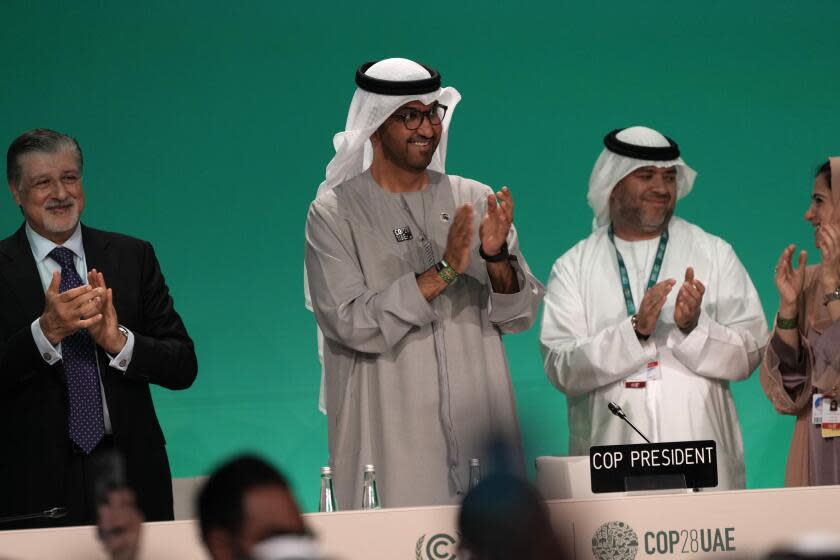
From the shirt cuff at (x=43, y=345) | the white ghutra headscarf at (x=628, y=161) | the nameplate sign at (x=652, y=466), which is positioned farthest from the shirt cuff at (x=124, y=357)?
the white ghutra headscarf at (x=628, y=161)

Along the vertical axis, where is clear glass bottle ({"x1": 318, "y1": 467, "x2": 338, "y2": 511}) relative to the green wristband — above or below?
below

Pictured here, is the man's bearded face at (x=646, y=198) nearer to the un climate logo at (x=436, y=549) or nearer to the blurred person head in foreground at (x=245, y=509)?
the un climate logo at (x=436, y=549)

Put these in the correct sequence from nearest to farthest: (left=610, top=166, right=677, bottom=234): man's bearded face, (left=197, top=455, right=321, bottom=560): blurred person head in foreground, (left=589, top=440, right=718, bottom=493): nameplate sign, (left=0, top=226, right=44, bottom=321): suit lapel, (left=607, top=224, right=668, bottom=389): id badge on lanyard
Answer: (left=197, top=455, right=321, bottom=560): blurred person head in foreground < (left=589, top=440, right=718, bottom=493): nameplate sign < (left=0, top=226, right=44, bottom=321): suit lapel < (left=607, top=224, right=668, bottom=389): id badge on lanyard < (left=610, top=166, right=677, bottom=234): man's bearded face

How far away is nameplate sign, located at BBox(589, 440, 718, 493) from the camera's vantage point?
325 centimetres

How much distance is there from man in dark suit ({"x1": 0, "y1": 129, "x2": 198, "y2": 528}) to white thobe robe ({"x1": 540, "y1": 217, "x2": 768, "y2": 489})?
145 centimetres

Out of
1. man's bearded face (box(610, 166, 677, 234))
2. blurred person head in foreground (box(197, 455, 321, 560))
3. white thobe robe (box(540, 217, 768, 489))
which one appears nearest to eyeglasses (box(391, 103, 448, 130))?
white thobe robe (box(540, 217, 768, 489))

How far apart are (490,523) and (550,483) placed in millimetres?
2382

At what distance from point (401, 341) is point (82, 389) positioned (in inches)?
36.1

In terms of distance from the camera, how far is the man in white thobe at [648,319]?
4.52 metres

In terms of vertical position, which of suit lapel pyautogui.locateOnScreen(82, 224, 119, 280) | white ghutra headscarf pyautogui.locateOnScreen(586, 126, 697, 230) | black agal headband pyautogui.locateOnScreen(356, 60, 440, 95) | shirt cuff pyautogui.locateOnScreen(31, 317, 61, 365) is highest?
black agal headband pyautogui.locateOnScreen(356, 60, 440, 95)

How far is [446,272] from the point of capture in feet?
12.5

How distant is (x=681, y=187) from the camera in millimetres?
5105

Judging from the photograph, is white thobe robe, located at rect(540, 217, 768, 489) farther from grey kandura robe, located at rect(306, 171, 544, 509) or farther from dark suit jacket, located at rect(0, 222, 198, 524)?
dark suit jacket, located at rect(0, 222, 198, 524)

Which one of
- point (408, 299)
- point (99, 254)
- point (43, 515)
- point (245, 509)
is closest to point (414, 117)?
point (408, 299)
